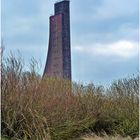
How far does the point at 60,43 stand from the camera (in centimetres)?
1992

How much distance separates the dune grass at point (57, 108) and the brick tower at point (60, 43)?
1919 mm

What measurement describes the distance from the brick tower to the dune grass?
1.92m

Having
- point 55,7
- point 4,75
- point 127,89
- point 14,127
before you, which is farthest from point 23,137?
point 55,7

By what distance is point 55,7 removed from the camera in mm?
22312

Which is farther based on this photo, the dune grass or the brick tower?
the brick tower

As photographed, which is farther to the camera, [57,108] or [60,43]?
[60,43]

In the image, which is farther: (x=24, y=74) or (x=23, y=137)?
(x=24, y=74)

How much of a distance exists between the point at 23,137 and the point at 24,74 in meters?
1.80

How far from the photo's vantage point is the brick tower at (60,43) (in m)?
18.1

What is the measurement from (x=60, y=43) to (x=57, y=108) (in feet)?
25.8

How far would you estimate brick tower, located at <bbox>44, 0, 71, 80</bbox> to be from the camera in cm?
1814

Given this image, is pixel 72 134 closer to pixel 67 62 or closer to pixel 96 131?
pixel 96 131

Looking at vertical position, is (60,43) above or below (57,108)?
above

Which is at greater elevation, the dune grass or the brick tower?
the brick tower
